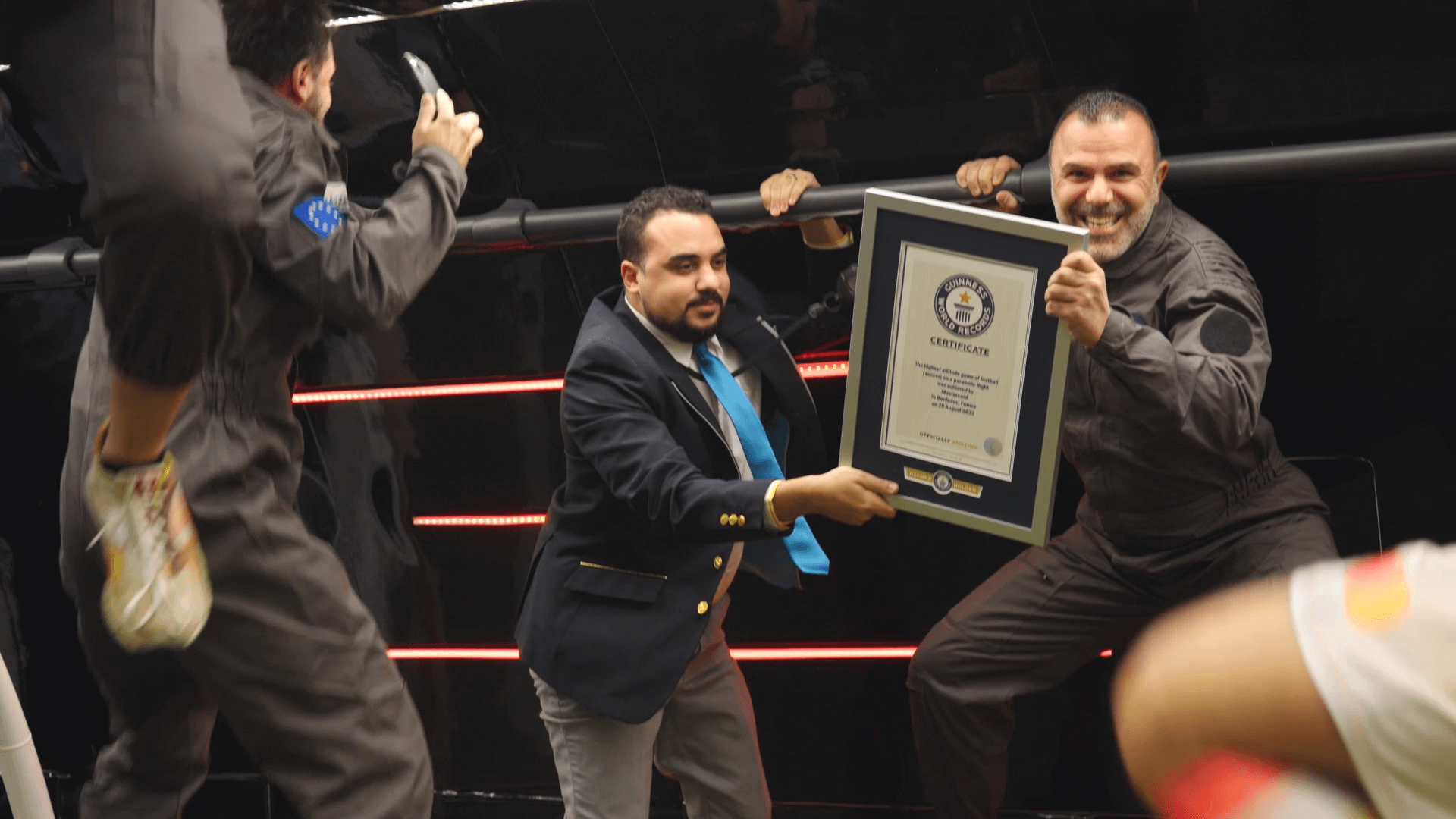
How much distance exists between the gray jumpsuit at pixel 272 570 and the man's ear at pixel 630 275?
32.9 inches

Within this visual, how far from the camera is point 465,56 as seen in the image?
3234 mm

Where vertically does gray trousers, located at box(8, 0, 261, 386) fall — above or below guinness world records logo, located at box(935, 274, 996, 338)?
above

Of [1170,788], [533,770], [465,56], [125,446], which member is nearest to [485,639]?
[533,770]

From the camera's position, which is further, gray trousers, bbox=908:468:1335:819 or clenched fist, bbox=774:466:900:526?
gray trousers, bbox=908:468:1335:819

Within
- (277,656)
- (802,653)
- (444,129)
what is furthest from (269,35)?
(802,653)

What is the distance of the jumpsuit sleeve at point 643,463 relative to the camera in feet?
7.86

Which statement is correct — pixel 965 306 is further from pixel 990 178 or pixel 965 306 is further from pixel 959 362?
pixel 990 178

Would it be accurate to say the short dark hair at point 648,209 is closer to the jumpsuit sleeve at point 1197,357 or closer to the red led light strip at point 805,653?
the jumpsuit sleeve at point 1197,357

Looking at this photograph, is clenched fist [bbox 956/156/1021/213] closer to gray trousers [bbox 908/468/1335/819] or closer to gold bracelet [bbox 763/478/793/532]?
gray trousers [bbox 908/468/1335/819]

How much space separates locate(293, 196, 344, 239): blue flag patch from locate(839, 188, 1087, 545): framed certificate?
0.92 m

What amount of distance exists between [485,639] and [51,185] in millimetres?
1779

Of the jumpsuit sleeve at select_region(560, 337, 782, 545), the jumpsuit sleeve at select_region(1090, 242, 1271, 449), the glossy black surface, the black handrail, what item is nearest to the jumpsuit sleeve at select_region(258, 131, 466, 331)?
the black handrail

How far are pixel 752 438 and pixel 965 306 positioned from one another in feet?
1.93

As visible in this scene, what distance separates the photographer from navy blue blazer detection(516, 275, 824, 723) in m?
2.43
